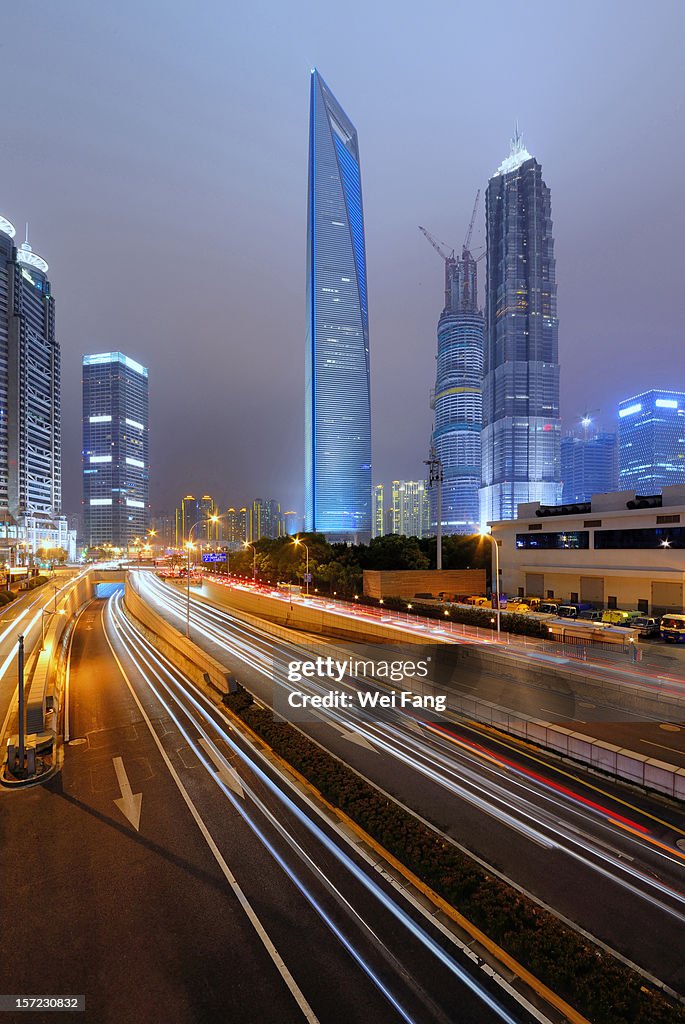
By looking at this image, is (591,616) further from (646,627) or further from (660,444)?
(660,444)

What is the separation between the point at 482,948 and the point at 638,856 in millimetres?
4935

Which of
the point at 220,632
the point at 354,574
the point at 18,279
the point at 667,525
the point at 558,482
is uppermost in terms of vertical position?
the point at 18,279

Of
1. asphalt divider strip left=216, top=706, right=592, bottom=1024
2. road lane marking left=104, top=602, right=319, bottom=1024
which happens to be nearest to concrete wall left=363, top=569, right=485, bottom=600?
road lane marking left=104, top=602, right=319, bottom=1024

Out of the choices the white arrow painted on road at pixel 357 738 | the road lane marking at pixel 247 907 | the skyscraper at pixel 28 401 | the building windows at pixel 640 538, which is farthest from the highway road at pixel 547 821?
the skyscraper at pixel 28 401

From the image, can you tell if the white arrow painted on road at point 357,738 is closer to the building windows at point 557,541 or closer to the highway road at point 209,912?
the highway road at point 209,912

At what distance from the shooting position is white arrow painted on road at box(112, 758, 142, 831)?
1255 centimetres

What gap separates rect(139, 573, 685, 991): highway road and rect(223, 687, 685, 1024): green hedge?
2.40ft

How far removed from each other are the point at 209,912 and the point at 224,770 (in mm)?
6321

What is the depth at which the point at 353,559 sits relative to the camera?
5422cm

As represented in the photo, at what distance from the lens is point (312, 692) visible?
77.2ft

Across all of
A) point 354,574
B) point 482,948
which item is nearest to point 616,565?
point 354,574

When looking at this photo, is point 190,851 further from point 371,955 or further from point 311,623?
point 311,623

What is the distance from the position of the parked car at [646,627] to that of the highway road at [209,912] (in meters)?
26.6

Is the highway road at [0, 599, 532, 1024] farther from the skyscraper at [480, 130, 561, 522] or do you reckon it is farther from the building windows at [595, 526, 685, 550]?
the skyscraper at [480, 130, 561, 522]
